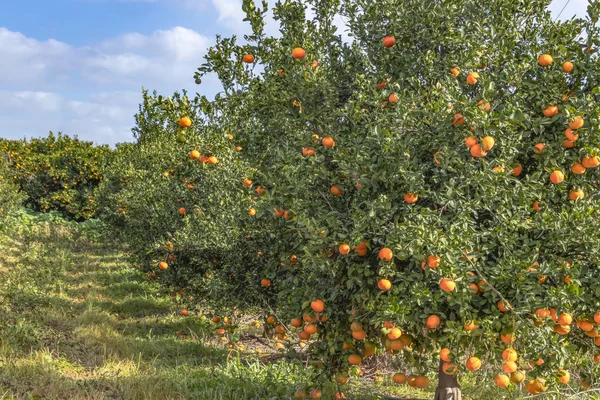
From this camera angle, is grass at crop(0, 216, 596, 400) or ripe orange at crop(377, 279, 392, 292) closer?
ripe orange at crop(377, 279, 392, 292)

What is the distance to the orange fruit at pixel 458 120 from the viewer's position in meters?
3.38

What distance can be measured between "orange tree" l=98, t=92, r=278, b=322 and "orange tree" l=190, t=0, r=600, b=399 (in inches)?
83.3

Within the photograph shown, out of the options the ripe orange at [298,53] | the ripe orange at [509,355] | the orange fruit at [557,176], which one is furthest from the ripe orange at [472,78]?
the ripe orange at [509,355]

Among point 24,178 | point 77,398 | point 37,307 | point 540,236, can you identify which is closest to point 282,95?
point 540,236

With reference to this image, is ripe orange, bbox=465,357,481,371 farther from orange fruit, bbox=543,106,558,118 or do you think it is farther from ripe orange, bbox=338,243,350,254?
orange fruit, bbox=543,106,558,118

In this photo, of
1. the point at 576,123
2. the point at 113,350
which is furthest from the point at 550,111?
the point at 113,350

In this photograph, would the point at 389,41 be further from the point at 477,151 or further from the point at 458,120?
the point at 477,151

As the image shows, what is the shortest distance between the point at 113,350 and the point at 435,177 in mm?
5587

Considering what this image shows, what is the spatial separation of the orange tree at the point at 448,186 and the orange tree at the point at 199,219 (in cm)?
212

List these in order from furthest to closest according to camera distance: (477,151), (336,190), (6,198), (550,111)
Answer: (6,198) < (336,190) < (550,111) < (477,151)

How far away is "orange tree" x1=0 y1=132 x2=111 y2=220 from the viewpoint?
22125 millimetres

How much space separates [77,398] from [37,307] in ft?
14.3

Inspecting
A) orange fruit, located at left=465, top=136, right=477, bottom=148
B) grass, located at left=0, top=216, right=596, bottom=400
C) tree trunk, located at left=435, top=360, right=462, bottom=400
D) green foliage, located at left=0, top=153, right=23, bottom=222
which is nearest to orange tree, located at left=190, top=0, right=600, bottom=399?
orange fruit, located at left=465, top=136, right=477, bottom=148

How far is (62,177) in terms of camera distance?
878 inches
